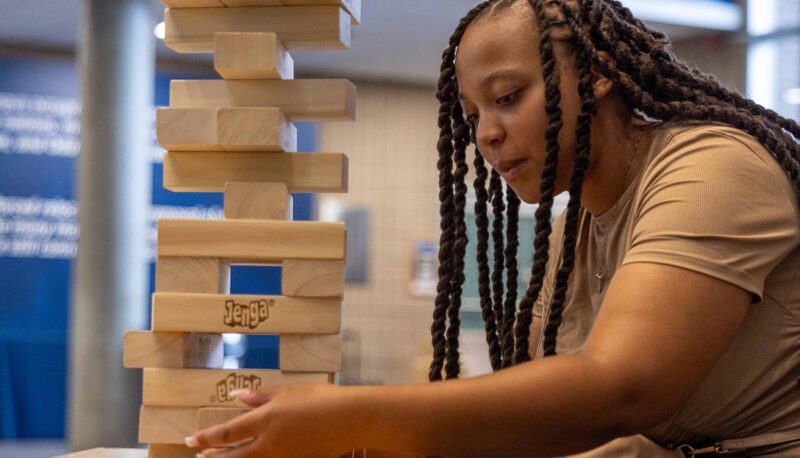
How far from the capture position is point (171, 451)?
1.59m

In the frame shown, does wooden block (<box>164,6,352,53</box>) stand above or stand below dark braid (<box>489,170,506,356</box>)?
above

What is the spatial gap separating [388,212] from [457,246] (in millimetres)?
5710

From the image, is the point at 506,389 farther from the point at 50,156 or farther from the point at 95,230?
the point at 50,156

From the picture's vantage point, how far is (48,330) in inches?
248

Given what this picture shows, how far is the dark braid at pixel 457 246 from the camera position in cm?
151

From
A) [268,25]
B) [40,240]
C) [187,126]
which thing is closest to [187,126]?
[187,126]

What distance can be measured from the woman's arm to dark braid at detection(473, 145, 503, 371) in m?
0.49

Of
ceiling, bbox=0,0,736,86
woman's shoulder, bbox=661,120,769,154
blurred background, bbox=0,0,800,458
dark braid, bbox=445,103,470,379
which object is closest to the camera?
woman's shoulder, bbox=661,120,769,154

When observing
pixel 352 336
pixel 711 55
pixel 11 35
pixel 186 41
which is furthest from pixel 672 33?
pixel 186 41

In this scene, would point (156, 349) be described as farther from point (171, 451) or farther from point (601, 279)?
point (601, 279)

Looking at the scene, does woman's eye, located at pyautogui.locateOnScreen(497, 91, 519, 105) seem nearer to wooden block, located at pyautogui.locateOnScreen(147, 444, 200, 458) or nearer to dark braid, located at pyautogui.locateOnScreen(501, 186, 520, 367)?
dark braid, located at pyautogui.locateOnScreen(501, 186, 520, 367)

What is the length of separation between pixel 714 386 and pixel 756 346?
0.26 feet

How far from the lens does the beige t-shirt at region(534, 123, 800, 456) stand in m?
1.17

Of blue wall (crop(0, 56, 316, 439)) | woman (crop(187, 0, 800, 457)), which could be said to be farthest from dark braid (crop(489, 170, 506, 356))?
blue wall (crop(0, 56, 316, 439))
